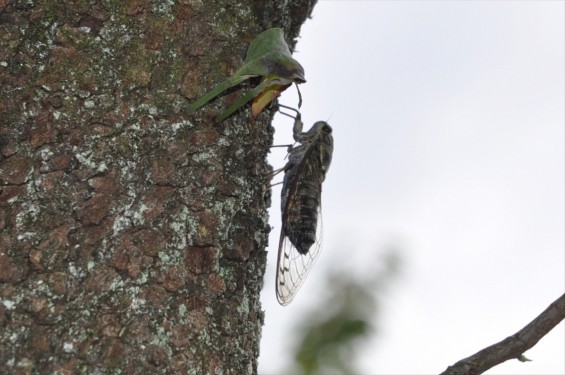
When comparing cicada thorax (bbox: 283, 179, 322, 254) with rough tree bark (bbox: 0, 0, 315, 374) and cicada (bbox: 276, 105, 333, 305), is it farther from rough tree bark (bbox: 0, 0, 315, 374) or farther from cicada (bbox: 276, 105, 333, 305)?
rough tree bark (bbox: 0, 0, 315, 374)

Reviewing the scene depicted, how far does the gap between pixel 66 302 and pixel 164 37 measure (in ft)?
2.08

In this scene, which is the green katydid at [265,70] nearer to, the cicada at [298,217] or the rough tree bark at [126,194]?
the rough tree bark at [126,194]

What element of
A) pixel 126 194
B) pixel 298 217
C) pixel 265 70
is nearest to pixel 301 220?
pixel 298 217

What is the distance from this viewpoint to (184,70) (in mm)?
1814

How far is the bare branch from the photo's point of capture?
154 cm

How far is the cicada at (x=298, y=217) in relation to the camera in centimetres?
250

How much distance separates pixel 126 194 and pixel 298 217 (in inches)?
38.0

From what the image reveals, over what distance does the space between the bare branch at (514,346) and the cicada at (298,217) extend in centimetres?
88

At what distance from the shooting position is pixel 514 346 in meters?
1.54

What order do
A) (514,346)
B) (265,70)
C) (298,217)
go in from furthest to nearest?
(298,217)
(265,70)
(514,346)

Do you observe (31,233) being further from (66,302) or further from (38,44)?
(38,44)

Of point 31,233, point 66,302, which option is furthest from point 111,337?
point 31,233

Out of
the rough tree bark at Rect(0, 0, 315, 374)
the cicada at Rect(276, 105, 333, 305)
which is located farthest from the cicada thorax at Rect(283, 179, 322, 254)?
the rough tree bark at Rect(0, 0, 315, 374)

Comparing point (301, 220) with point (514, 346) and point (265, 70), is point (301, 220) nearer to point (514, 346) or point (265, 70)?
point (265, 70)
